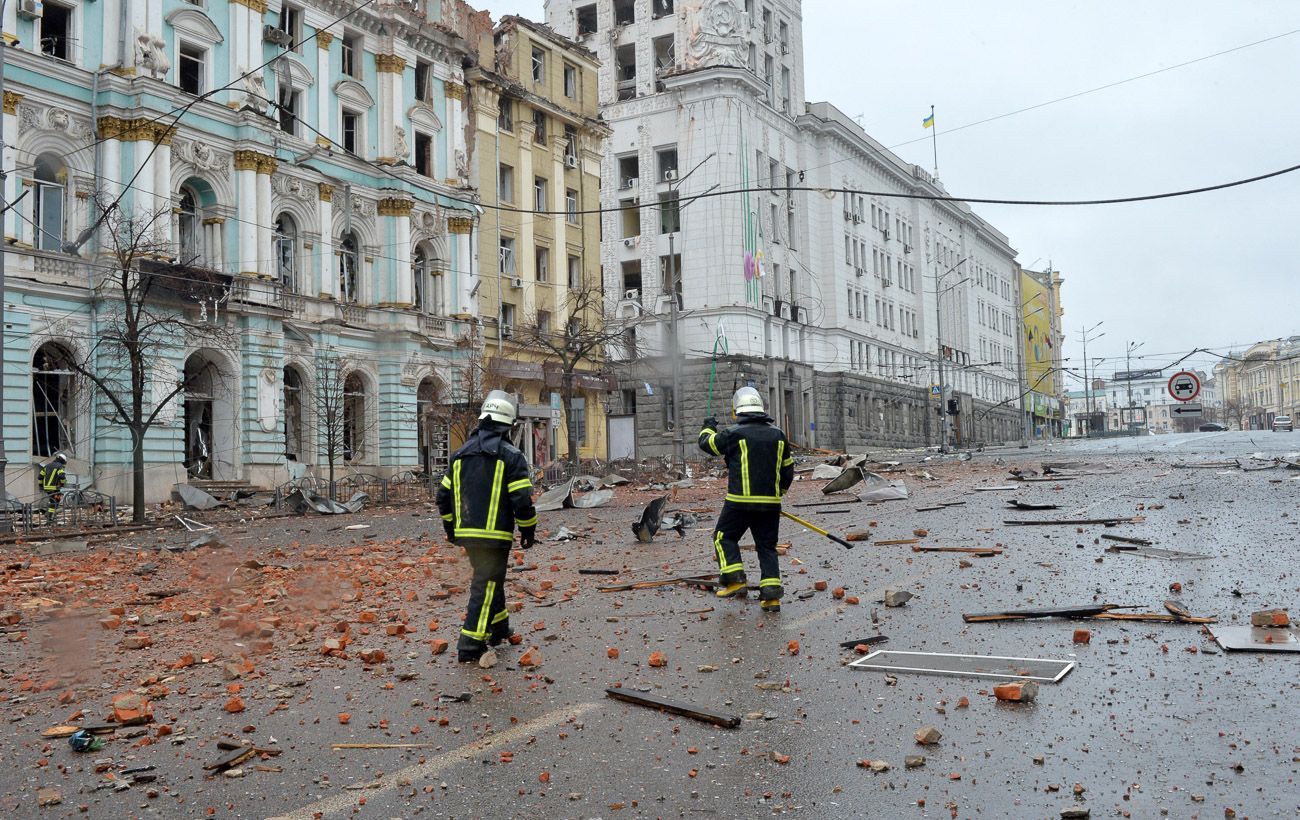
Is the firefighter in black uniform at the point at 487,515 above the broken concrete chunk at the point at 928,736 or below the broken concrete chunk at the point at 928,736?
above

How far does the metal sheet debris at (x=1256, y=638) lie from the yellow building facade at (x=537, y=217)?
104ft

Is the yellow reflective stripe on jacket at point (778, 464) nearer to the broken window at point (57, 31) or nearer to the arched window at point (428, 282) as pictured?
the broken window at point (57, 31)

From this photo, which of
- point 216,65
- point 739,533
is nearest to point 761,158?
point 216,65

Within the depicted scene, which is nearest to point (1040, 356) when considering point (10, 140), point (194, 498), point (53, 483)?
point (194, 498)

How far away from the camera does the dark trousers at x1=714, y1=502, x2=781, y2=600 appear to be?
360 inches

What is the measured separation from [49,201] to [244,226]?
211 inches

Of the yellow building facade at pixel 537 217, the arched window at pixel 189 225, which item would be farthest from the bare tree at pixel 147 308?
the yellow building facade at pixel 537 217

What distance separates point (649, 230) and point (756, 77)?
1015cm

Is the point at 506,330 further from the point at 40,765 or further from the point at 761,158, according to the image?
the point at 40,765

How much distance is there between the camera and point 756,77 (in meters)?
57.2

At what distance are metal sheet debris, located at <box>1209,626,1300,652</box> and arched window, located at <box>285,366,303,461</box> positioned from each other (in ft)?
100

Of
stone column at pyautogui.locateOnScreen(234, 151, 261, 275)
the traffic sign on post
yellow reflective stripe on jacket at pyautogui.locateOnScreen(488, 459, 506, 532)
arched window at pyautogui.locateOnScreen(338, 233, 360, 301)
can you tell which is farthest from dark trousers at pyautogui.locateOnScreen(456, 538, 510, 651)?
the traffic sign on post

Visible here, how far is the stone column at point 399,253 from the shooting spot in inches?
1453

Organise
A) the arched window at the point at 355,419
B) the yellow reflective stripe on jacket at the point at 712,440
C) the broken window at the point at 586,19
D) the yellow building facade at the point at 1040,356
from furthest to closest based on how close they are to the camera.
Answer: the yellow building facade at the point at 1040,356, the broken window at the point at 586,19, the arched window at the point at 355,419, the yellow reflective stripe on jacket at the point at 712,440
